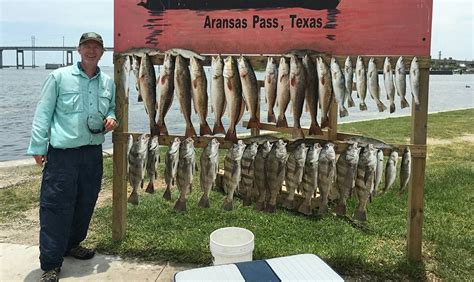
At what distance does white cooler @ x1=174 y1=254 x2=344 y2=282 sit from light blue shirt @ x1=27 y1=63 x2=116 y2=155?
1.82 metres

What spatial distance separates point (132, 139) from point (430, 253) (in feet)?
10.7

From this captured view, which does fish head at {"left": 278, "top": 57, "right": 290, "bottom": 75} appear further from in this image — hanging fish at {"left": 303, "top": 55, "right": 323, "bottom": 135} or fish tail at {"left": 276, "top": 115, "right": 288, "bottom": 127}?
fish tail at {"left": 276, "top": 115, "right": 288, "bottom": 127}

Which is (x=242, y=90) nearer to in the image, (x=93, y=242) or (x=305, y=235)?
(x=305, y=235)

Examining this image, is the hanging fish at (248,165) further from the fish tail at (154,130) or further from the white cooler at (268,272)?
the white cooler at (268,272)

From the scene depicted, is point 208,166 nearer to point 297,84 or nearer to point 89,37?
point 297,84

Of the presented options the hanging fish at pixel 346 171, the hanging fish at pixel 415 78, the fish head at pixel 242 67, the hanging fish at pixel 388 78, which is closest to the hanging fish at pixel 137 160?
the fish head at pixel 242 67

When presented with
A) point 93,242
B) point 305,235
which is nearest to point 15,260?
point 93,242

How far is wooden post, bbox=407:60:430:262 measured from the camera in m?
4.33

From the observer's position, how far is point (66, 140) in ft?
13.5

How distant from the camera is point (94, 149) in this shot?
173 inches

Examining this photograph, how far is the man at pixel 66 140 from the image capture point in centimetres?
409

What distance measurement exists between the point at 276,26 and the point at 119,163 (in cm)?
216

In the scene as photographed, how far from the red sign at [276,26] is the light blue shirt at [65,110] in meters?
0.69

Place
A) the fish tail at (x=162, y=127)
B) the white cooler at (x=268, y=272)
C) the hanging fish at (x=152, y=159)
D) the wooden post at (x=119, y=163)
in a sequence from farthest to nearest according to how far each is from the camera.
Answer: the wooden post at (x=119, y=163) < the fish tail at (x=162, y=127) < the hanging fish at (x=152, y=159) < the white cooler at (x=268, y=272)
